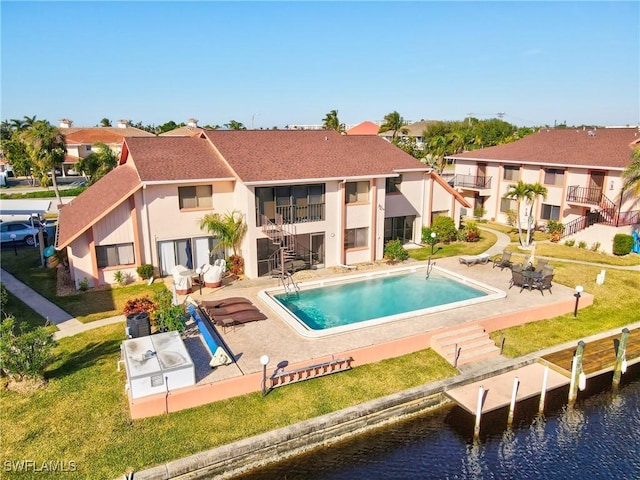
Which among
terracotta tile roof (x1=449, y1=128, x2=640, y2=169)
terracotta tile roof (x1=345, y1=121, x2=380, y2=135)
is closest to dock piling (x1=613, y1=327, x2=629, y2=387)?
terracotta tile roof (x1=449, y1=128, x2=640, y2=169)

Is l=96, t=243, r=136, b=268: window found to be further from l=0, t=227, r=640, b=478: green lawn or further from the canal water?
the canal water

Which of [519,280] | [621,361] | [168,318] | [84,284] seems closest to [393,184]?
[519,280]

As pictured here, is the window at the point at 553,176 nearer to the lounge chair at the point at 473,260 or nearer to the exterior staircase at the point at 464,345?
the lounge chair at the point at 473,260

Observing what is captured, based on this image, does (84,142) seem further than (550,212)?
Yes

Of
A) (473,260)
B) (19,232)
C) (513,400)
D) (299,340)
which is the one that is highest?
(19,232)

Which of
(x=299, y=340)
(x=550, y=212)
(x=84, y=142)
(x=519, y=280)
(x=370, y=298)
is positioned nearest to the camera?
(x=299, y=340)

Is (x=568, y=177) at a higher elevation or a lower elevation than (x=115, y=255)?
higher

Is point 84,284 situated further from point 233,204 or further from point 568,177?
point 568,177
